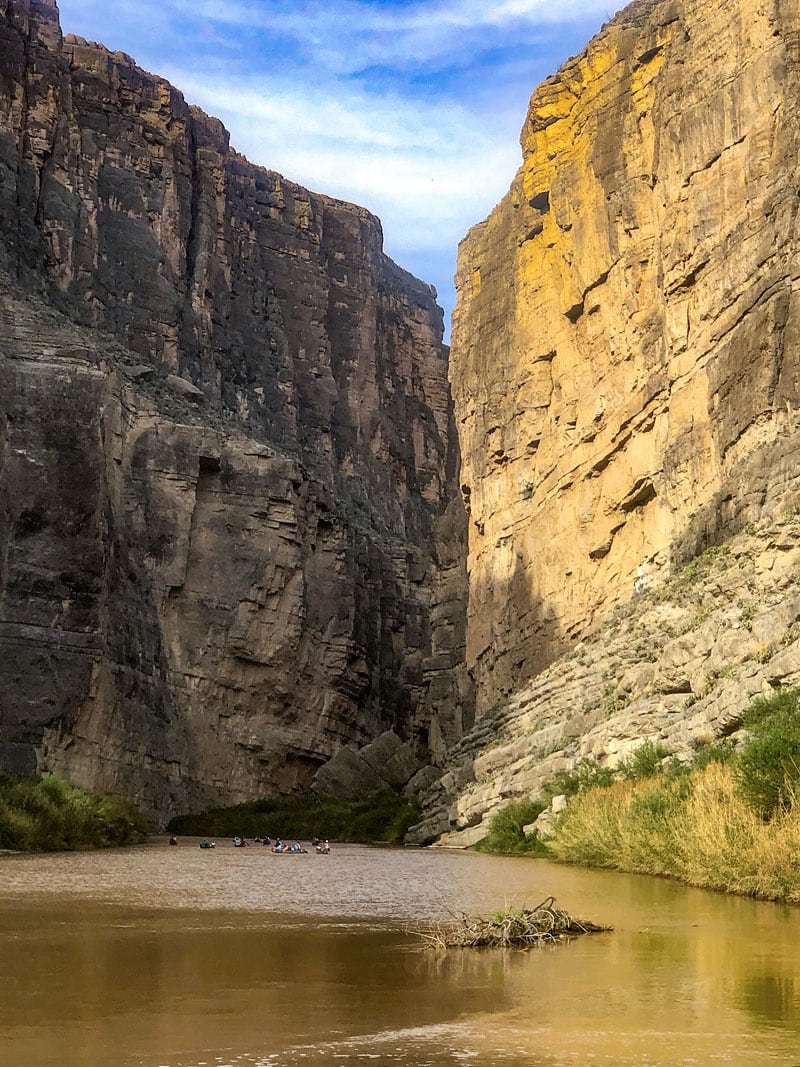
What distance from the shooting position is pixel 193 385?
74125 mm

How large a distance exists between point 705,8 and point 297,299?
5558 centimetres

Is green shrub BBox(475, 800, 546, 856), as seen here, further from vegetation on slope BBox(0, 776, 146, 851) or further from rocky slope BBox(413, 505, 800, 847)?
vegetation on slope BBox(0, 776, 146, 851)

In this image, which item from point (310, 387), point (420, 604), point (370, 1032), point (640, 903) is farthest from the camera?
point (310, 387)

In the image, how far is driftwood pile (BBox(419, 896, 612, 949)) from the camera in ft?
32.9

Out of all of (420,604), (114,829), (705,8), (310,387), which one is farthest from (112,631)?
(310,387)

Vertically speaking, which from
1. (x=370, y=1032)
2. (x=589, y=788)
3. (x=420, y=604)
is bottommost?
(x=370, y=1032)

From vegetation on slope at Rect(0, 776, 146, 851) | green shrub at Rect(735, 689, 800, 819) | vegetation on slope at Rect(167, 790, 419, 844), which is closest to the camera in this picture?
green shrub at Rect(735, 689, 800, 819)

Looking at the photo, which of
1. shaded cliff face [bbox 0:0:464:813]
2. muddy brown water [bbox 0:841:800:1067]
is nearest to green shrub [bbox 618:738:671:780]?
muddy brown water [bbox 0:841:800:1067]

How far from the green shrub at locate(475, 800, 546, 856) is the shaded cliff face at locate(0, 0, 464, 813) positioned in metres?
25.7

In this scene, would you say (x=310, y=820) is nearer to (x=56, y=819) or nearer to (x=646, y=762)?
(x=56, y=819)

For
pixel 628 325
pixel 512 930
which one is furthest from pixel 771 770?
pixel 628 325

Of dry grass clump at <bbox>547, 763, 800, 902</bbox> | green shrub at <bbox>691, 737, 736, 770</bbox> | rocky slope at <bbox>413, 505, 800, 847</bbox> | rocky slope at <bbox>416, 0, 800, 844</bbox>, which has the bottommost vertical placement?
dry grass clump at <bbox>547, 763, 800, 902</bbox>

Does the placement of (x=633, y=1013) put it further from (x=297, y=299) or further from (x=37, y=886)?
(x=297, y=299)

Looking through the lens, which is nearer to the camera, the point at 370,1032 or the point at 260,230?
the point at 370,1032
